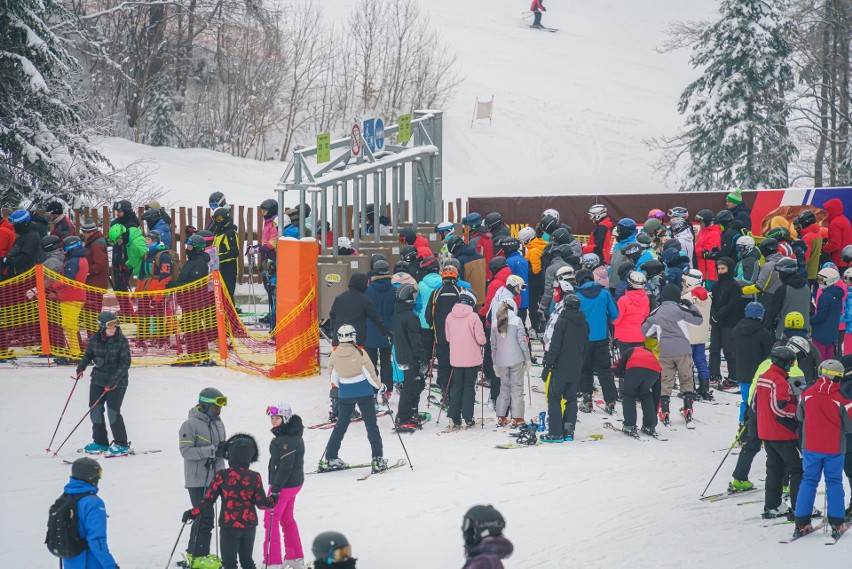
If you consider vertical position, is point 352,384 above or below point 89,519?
above

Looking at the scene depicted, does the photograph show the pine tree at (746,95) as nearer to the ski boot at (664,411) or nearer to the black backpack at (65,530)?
the ski boot at (664,411)

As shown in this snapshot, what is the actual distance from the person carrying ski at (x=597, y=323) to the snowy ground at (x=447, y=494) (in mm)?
536

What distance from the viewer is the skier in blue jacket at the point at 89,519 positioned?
23.7 ft

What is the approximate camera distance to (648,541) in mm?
9070

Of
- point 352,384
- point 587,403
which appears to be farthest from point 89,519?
point 587,403

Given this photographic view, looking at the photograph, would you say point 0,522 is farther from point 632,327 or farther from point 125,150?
point 125,150

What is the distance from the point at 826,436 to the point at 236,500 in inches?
188

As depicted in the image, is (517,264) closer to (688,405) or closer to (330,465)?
(688,405)

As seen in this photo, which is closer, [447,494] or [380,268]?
[447,494]

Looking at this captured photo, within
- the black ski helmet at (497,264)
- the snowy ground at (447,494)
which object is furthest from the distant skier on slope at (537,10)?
the snowy ground at (447,494)

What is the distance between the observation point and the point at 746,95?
92.4 ft

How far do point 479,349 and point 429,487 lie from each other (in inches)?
90.4

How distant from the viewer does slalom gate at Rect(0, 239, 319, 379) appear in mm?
14484

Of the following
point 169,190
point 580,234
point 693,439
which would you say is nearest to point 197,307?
point 693,439
